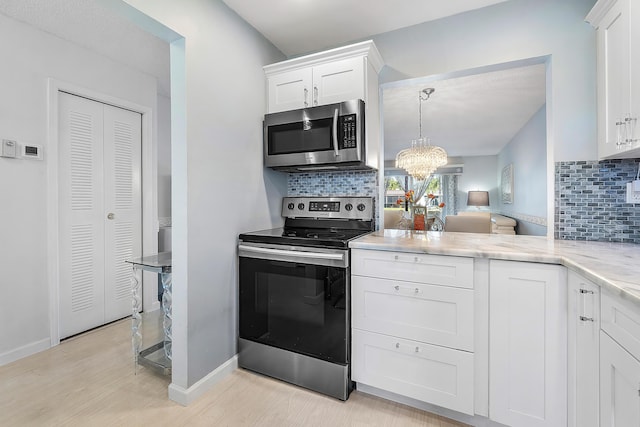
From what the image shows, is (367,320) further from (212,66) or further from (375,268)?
(212,66)

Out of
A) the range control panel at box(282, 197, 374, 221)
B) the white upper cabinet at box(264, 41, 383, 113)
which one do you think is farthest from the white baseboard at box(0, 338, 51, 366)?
the white upper cabinet at box(264, 41, 383, 113)

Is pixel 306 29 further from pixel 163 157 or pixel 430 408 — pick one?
pixel 430 408

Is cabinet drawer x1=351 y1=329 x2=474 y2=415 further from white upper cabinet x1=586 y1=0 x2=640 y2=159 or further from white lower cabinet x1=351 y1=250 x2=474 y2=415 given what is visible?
white upper cabinet x1=586 y1=0 x2=640 y2=159

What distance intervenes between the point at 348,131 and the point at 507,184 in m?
5.23

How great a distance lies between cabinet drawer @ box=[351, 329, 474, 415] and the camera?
55.6 inches

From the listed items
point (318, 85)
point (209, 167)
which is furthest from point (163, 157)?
point (318, 85)

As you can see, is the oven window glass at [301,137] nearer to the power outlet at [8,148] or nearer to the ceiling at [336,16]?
the ceiling at [336,16]

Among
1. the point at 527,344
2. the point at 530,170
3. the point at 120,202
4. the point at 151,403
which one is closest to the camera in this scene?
the point at 527,344

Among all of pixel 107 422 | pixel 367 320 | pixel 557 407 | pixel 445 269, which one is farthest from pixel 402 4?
pixel 107 422

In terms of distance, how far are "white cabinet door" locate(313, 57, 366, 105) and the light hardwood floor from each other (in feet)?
6.08

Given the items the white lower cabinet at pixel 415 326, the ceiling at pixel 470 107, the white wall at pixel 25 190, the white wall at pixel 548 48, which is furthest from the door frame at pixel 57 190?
the white wall at pixel 548 48

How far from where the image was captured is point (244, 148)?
2.01 meters

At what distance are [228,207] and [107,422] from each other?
4.14ft

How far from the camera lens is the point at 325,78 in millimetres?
1981
